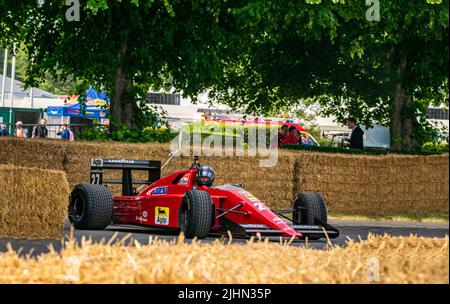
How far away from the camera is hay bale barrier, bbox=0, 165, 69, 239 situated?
14555 mm

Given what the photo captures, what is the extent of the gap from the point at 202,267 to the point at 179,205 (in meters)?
9.49

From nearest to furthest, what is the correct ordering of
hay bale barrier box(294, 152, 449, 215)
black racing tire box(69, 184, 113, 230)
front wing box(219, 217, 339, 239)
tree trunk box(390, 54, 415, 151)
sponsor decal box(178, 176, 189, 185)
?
1. front wing box(219, 217, 339, 239)
2. sponsor decal box(178, 176, 189, 185)
3. black racing tire box(69, 184, 113, 230)
4. hay bale barrier box(294, 152, 449, 215)
5. tree trunk box(390, 54, 415, 151)

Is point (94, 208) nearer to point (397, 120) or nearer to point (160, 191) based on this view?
point (160, 191)

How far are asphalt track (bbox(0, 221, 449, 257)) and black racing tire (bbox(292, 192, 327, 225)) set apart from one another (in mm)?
321

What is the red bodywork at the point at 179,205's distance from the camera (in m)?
14.4

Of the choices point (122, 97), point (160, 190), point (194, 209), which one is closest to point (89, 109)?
point (122, 97)

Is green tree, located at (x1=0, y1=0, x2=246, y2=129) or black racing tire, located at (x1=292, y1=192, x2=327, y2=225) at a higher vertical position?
green tree, located at (x1=0, y1=0, x2=246, y2=129)

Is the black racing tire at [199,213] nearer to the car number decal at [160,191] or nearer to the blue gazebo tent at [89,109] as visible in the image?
the car number decal at [160,191]

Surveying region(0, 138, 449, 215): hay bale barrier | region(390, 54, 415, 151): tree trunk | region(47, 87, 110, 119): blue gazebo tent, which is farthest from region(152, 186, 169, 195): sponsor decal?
region(47, 87, 110, 119): blue gazebo tent

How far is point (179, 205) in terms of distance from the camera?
14906 mm

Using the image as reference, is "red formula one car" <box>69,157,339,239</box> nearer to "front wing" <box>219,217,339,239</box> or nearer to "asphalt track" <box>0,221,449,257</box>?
"front wing" <box>219,217,339,239</box>

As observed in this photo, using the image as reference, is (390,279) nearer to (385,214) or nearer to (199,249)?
(199,249)

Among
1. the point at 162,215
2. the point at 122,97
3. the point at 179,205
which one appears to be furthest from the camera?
the point at 122,97

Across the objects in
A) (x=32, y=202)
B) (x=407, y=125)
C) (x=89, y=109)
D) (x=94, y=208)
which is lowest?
(x=94, y=208)
